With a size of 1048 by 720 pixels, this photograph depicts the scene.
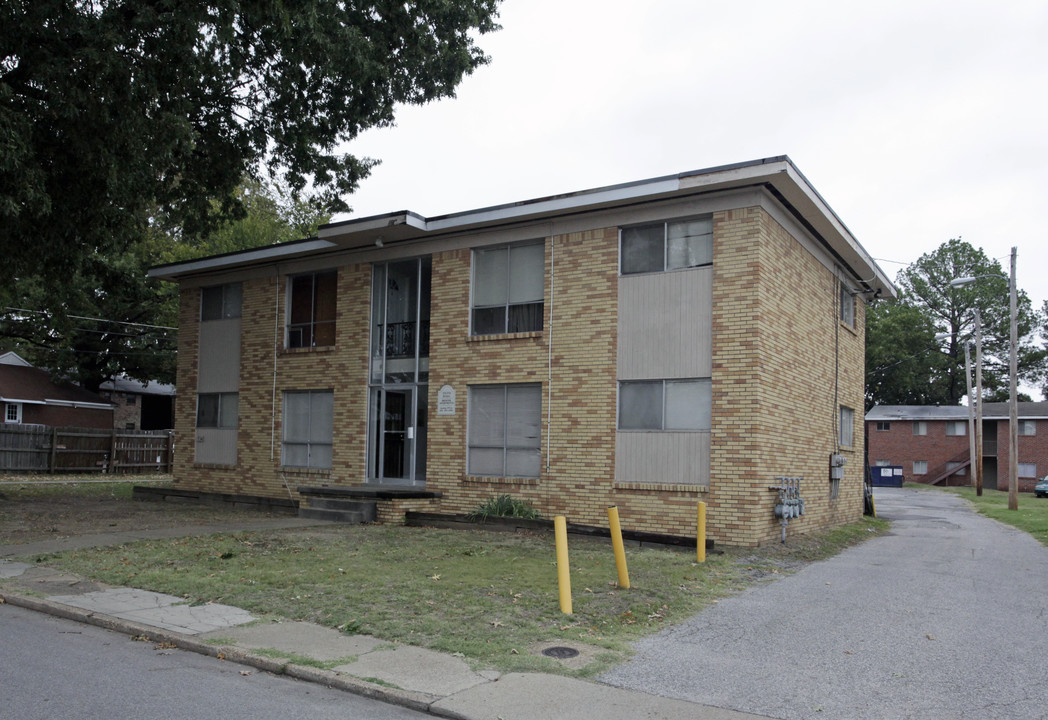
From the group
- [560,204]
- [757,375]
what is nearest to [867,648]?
[757,375]

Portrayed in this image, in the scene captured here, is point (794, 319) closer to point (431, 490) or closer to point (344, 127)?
point (431, 490)

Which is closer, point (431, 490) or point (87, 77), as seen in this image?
point (87, 77)

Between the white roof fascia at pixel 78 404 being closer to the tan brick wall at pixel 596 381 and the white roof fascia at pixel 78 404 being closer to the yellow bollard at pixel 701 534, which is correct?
the tan brick wall at pixel 596 381

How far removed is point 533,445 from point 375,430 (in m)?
4.11

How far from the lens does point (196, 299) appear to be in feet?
70.9

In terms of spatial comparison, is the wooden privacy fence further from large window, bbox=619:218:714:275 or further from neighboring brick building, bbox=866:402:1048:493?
neighboring brick building, bbox=866:402:1048:493

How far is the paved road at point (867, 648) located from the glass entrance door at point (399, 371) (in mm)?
8755

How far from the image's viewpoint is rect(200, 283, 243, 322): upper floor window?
68.8 feet

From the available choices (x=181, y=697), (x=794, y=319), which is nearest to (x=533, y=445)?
(x=794, y=319)

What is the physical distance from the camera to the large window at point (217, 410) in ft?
67.7

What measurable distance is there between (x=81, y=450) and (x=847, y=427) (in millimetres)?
26341

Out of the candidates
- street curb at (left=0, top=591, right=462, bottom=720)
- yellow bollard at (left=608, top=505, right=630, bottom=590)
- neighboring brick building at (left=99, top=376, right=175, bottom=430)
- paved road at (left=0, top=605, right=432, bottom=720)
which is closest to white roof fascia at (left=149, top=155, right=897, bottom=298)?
yellow bollard at (left=608, top=505, right=630, bottom=590)

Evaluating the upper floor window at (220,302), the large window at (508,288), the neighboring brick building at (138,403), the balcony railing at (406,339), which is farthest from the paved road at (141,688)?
the neighboring brick building at (138,403)

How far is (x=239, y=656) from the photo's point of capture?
6.85 m
